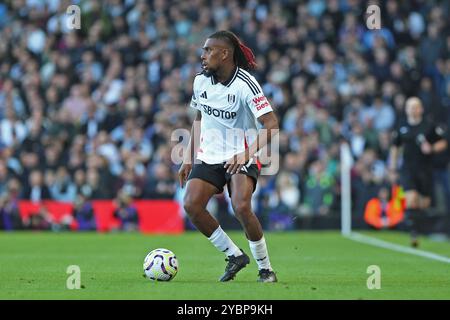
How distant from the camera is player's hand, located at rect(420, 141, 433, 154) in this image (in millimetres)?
17094

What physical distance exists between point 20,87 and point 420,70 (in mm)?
9269

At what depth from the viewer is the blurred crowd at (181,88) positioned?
22281mm

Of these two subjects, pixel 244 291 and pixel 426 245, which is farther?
pixel 426 245

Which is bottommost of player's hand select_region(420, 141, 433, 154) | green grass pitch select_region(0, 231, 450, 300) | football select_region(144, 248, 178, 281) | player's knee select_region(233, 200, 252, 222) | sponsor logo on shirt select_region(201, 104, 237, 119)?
green grass pitch select_region(0, 231, 450, 300)

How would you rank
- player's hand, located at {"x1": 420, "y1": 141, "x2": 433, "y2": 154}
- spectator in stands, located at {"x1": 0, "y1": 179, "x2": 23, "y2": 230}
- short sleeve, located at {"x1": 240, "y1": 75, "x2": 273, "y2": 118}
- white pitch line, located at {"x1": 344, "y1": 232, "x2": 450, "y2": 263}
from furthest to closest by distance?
spectator in stands, located at {"x1": 0, "y1": 179, "x2": 23, "y2": 230} → player's hand, located at {"x1": 420, "y1": 141, "x2": 433, "y2": 154} → white pitch line, located at {"x1": 344, "y1": 232, "x2": 450, "y2": 263} → short sleeve, located at {"x1": 240, "y1": 75, "x2": 273, "y2": 118}

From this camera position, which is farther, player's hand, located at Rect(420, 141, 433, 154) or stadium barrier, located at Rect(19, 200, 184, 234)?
stadium barrier, located at Rect(19, 200, 184, 234)

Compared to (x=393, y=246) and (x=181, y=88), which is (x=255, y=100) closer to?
(x=393, y=246)

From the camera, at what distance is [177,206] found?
22359 millimetres

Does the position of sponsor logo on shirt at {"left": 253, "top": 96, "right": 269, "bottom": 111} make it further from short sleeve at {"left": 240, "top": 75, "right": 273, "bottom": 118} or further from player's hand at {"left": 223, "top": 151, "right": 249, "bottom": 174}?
player's hand at {"left": 223, "top": 151, "right": 249, "bottom": 174}

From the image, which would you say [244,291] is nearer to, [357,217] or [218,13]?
[357,217]

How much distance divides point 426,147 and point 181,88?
26.9 feet

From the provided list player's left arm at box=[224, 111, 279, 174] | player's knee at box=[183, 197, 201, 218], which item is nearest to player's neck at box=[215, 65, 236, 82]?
player's left arm at box=[224, 111, 279, 174]

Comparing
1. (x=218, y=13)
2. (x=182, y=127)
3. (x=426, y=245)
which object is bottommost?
(x=426, y=245)
